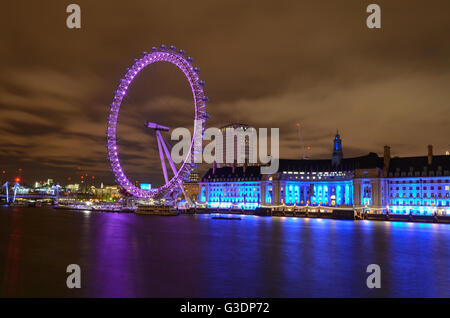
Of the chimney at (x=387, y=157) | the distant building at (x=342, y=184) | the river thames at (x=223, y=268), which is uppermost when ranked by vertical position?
the chimney at (x=387, y=157)

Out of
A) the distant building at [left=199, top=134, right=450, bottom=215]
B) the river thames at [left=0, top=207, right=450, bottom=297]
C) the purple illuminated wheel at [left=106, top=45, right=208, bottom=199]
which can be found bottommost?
the river thames at [left=0, top=207, right=450, bottom=297]

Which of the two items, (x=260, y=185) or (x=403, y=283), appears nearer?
(x=403, y=283)

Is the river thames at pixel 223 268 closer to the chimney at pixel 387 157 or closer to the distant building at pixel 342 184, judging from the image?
the distant building at pixel 342 184

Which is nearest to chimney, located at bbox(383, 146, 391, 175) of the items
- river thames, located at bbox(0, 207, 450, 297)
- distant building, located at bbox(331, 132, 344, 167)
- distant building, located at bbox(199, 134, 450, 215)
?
distant building, located at bbox(199, 134, 450, 215)

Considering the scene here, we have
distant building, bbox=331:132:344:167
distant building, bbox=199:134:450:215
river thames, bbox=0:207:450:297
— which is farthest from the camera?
distant building, bbox=331:132:344:167

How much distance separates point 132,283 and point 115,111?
5326cm

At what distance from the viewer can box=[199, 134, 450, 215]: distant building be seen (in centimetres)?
10525

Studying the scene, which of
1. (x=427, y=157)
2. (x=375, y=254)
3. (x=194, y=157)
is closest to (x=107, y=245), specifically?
(x=375, y=254)

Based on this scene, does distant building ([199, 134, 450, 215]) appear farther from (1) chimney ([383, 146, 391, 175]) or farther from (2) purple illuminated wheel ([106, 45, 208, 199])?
(2) purple illuminated wheel ([106, 45, 208, 199])

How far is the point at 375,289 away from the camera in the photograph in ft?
74.6

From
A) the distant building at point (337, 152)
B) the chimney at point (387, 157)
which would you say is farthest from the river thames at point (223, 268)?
the distant building at point (337, 152)

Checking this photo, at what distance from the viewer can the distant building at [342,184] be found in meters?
105

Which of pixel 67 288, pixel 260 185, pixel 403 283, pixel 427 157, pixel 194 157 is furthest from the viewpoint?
pixel 260 185
